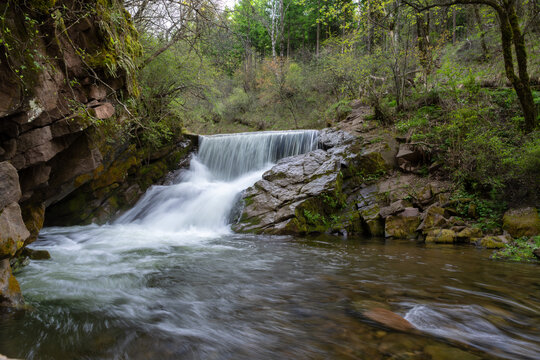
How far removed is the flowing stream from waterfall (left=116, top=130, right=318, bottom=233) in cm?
222

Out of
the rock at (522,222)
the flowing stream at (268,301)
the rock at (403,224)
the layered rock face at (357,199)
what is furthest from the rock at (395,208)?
the rock at (522,222)

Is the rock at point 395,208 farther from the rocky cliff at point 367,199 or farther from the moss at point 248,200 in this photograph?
the moss at point 248,200

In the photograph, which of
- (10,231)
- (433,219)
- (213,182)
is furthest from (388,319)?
(213,182)

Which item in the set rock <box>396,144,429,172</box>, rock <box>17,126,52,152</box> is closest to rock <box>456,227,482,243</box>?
rock <box>396,144,429,172</box>

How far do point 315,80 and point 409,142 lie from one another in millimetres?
14560

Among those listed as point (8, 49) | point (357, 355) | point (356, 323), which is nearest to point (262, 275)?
point (356, 323)

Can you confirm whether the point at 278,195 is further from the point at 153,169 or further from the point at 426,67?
the point at 426,67

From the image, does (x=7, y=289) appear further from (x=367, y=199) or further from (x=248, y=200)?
(x=367, y=199)

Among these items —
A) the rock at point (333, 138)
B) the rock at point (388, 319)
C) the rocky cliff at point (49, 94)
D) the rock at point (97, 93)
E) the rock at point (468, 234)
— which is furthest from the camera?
the rock at point (333, 138)

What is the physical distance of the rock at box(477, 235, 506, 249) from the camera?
6086mm

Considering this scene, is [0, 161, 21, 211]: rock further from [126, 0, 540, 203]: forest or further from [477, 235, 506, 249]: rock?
[477, 235, 506, 249]: rock

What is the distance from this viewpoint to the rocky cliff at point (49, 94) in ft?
10.9

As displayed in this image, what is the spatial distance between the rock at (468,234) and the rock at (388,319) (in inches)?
192

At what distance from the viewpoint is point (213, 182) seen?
13461mm
